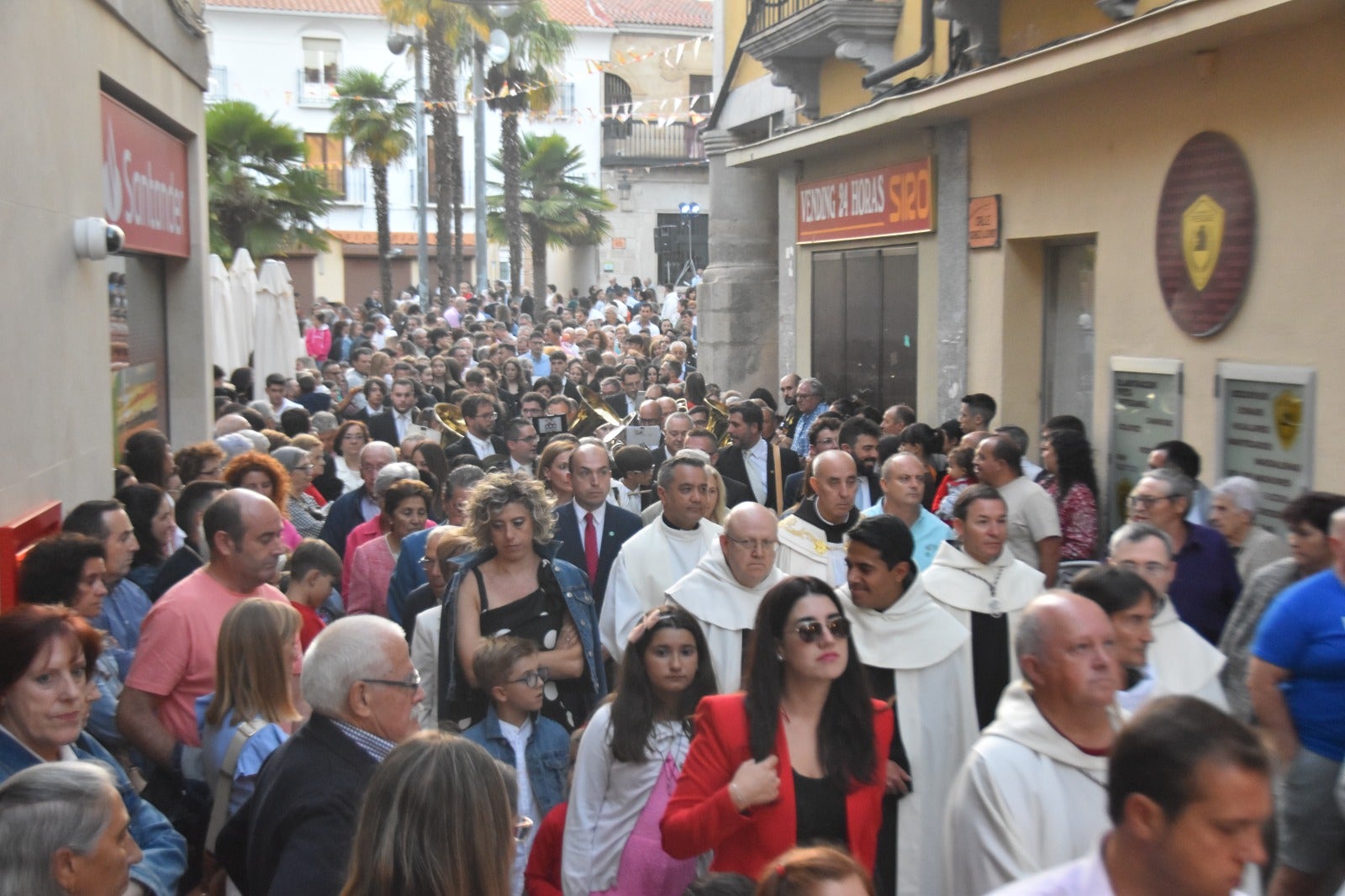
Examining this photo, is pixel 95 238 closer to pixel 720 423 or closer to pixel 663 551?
pixel 663 551

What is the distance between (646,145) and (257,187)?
30.3 meters

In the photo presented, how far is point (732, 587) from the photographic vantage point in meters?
5.76

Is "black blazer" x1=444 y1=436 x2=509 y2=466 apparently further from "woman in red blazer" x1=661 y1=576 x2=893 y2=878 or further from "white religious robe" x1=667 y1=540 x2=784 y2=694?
"woman in red blazer" x1=661 y1=576 x2=893 y2=878

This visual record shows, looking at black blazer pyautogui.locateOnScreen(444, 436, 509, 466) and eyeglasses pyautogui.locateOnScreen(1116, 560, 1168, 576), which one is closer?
eyeglasses pyautogui.locateOnScreen(1116, 560, 1168, 576)

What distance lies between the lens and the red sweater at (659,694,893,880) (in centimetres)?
399

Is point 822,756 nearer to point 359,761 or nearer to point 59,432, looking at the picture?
point 359,761

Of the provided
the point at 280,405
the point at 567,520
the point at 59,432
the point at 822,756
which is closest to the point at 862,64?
the point at 280,405

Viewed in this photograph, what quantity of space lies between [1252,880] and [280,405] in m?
11.9

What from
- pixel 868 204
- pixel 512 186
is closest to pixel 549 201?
pixel 512 186

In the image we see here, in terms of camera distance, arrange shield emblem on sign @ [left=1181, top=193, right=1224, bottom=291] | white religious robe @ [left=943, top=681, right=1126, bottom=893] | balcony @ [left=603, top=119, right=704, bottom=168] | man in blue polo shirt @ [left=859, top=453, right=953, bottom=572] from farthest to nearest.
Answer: balcony @ [left=603, top=119, right=704, bottom=168]
shield emblem on sign @ [left=1181, top=193, right=1224, bottom=291]
man in blue polo shirt @ [left=859, top=453, right=953, bottom=572]
white religious robe @ [left=943, top=681, right=1126, bottom=893]

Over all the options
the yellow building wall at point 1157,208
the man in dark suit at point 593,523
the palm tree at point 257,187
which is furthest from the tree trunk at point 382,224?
the man in dark suit at point 593,523

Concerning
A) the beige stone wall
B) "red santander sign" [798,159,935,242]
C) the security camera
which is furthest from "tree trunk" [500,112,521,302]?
the security camera

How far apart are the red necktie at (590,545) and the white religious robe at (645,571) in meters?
0.93

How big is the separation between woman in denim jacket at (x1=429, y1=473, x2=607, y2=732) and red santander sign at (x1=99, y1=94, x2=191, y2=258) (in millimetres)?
4636
